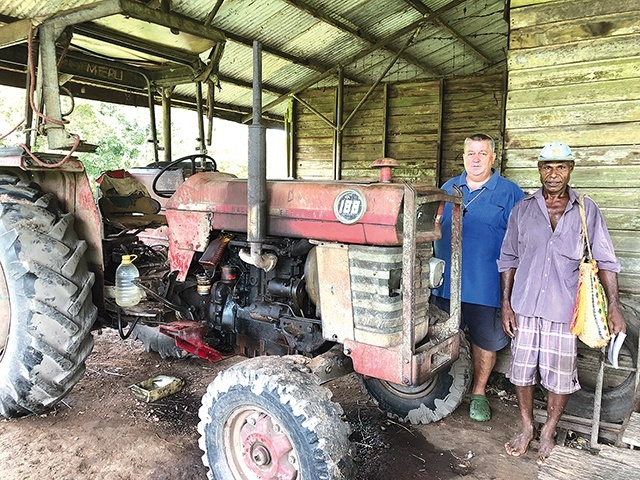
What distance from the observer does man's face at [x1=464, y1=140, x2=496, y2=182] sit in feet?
10.2

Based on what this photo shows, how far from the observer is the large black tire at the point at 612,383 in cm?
303

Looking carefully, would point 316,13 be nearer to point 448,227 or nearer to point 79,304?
point 448,227

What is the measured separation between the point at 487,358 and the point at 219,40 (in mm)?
2800

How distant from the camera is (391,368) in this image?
7.21ft

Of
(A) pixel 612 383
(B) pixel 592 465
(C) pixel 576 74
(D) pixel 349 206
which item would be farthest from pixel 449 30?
(B) pixel 592 465

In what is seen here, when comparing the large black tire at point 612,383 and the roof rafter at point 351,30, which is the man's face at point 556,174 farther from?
the roof rafter at point 351,30

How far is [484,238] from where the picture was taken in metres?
3.08

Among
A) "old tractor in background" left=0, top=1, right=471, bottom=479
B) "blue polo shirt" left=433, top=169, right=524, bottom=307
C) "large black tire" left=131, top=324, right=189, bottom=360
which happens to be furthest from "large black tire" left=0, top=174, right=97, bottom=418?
"blue polo shirt" left=433, top=169, right=524, bottom=307

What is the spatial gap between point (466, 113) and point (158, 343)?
6986mm

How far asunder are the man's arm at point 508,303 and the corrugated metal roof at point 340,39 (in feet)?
14.6

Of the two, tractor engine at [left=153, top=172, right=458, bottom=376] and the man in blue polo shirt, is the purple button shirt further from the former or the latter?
tractor engine at [left=153, top=172, right=458, bottom=376]

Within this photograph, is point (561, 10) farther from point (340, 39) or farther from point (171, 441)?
point (340, 39)

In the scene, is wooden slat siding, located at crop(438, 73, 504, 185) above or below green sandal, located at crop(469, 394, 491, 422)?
above

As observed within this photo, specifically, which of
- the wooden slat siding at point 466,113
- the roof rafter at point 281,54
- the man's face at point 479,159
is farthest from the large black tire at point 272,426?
the wooden slat siding at point 466,113
